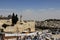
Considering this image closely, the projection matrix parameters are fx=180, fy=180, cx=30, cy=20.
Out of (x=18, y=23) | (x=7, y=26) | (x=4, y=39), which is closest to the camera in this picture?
(x=4, y=39)

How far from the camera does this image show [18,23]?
2250cm

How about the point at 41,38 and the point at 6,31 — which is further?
the point at 41,38

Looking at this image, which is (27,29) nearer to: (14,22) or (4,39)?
(14,22)

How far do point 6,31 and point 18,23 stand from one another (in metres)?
3.03

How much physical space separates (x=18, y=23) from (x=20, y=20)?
1.44 m

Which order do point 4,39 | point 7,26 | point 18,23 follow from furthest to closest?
Result: point 18,23
point 7,26
point 4,39

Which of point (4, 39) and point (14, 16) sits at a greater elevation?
point (14, 16)

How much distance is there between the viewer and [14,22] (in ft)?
74.7

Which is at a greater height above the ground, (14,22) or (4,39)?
(14,22)

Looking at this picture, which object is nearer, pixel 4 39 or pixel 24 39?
pixel 4 39

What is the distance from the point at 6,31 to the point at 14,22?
3.17m

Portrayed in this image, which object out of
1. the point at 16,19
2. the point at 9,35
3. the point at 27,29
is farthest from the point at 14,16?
the point at 9,35

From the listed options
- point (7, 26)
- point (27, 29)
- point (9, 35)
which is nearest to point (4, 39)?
point (9, 35)

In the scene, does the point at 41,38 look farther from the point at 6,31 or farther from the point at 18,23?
the point at 6,31
